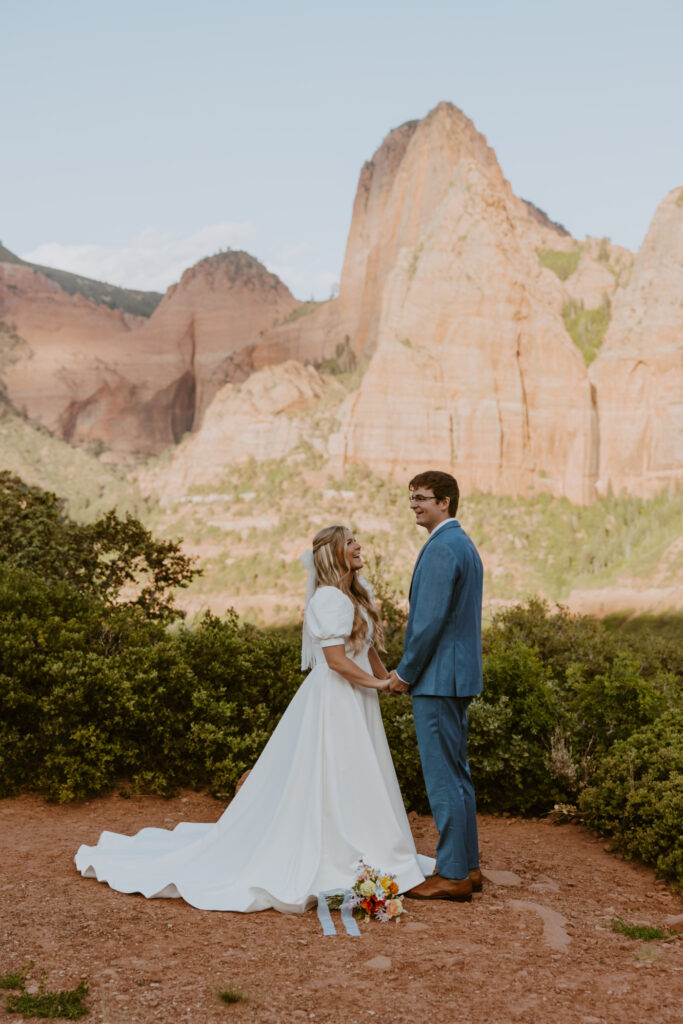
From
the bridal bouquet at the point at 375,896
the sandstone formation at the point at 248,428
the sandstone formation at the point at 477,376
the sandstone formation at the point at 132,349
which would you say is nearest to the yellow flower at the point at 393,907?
the bridal bouquet at the point at 375,896

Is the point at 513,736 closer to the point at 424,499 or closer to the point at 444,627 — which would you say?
the point at 444,627

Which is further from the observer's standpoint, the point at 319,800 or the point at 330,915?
the point at 319,800

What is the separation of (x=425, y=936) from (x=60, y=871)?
2.41m

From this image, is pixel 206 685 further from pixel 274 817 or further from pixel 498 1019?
pixel 498 1019

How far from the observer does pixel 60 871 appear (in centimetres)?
545

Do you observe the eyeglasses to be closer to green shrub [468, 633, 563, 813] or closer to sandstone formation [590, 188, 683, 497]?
green shrub [468, 633, 563, 813]

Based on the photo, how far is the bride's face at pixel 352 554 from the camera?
4980mm

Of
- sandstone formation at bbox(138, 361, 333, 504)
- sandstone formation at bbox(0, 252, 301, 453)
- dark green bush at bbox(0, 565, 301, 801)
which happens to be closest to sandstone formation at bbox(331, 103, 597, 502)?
sandstone formation at bbox(138, 361, 333, 504)

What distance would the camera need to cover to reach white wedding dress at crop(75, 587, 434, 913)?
4723mm

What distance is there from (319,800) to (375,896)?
0.56 m

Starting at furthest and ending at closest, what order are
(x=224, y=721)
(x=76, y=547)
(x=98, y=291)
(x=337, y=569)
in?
1. (x=98, y=291)
2. (x=76, y=547)
3. (x=224, y=721)
4. (x=337, y=569)

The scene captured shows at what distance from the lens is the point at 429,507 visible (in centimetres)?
505

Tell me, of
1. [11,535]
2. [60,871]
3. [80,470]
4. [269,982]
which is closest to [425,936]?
[269,982]

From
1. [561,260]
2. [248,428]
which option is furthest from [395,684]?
[561,260]
